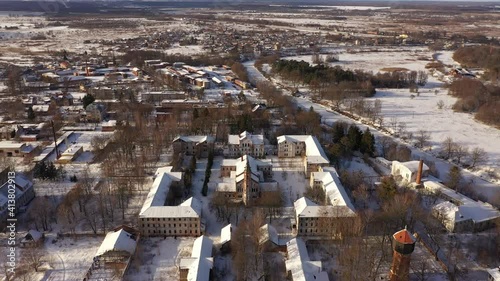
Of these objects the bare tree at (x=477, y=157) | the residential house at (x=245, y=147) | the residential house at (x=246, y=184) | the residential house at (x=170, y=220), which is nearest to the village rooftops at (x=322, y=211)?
the residential house at (x=246, y=184)

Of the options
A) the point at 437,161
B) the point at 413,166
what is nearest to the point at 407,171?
the point at 413,166

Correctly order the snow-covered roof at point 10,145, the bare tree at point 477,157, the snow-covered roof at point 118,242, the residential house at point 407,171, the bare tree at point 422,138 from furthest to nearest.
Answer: the bare tree at point 422,138 → the snow-covered roof at point 10,145 → the bare tree at point 477,157 → the residential house at point 407,171 → the snow-covered roof at point 118,242

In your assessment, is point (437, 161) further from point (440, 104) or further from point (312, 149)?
point (440, 104)

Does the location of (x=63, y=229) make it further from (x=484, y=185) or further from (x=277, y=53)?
(x=277, y=53)

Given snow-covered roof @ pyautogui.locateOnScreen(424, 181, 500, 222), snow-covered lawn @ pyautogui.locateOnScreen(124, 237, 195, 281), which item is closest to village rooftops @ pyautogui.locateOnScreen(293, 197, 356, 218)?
snow-covered roof @ pyautogui.locateOnScreen(424, 181, 500, 222)

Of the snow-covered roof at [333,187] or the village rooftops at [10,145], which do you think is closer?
the snow-covered roof at [333,187]

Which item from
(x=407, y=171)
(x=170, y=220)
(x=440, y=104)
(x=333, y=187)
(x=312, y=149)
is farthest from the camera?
(x=440, y=104)

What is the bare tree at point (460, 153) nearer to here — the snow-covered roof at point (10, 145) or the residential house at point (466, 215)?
the residential house at point (466, 215)
